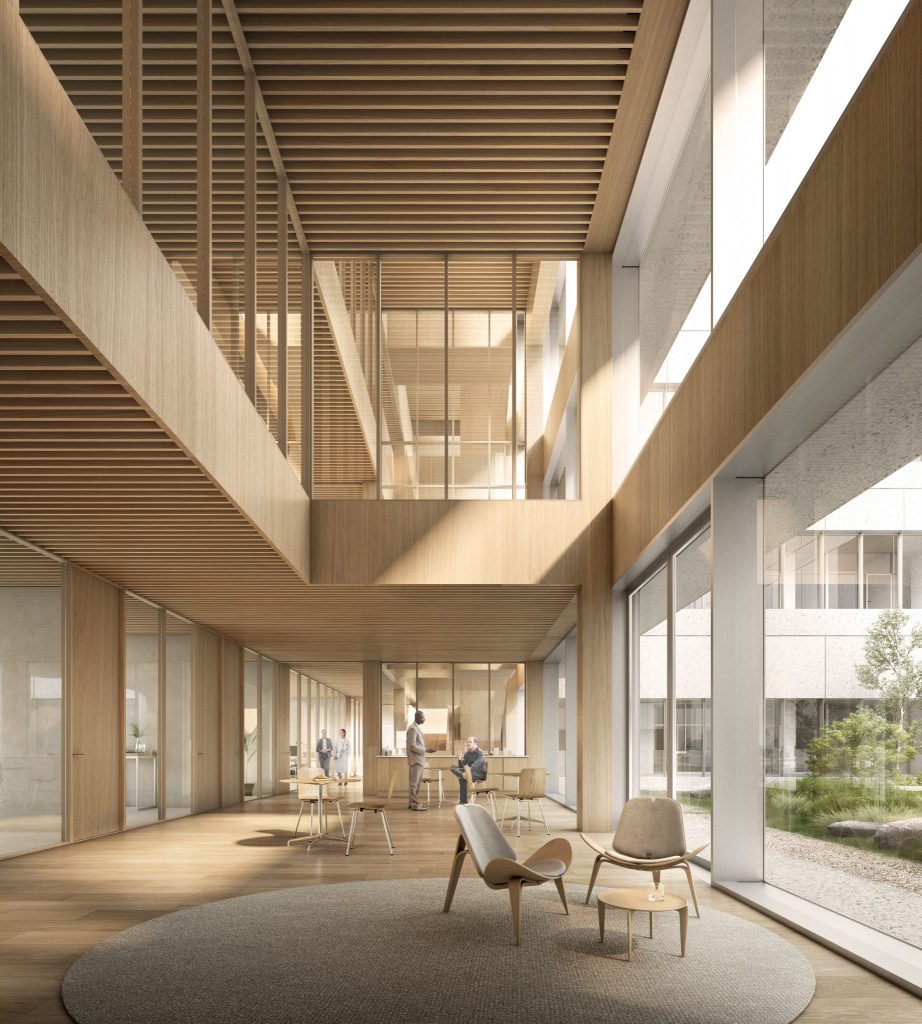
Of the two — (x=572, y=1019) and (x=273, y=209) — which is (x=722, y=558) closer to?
(x=572, y=1019)

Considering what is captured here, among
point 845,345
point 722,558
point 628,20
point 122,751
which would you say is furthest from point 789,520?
point 122,751

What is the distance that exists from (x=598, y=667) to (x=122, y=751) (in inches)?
225

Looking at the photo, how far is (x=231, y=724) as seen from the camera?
19.6 meters

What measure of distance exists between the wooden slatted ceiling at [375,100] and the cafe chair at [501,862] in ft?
13.3

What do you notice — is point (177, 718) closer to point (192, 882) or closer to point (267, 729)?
point (192, 882)

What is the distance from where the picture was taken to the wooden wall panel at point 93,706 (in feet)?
38.5

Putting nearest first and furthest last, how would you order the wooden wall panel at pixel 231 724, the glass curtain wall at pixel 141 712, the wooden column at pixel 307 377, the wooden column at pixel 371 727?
the wooden column at pixel 307 377 < the glass curtain wall at pixel 141 712 < the wooden wall panel at pixel 231 724 < the wooden column at pixel 371 727

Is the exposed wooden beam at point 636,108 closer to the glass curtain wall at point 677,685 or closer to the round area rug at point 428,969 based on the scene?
the glass curtain wall at point 677,685

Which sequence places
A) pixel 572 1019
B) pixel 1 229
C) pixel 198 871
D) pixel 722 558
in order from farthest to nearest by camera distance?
pixel 198 871 → pixel 722 558 → pixel 572 1019 → pixel 1 229

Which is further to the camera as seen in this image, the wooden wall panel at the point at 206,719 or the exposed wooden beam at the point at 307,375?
the wooden wall panel at the point at 206,719

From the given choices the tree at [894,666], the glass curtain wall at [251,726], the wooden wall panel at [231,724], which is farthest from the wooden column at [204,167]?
the glass curtain wall at [251,726]

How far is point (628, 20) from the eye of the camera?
830 cm

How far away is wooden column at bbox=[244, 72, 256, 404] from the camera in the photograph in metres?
Answer: 8.93

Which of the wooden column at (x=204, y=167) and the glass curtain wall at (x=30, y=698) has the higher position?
the wooden column at (x=204, y=167)
